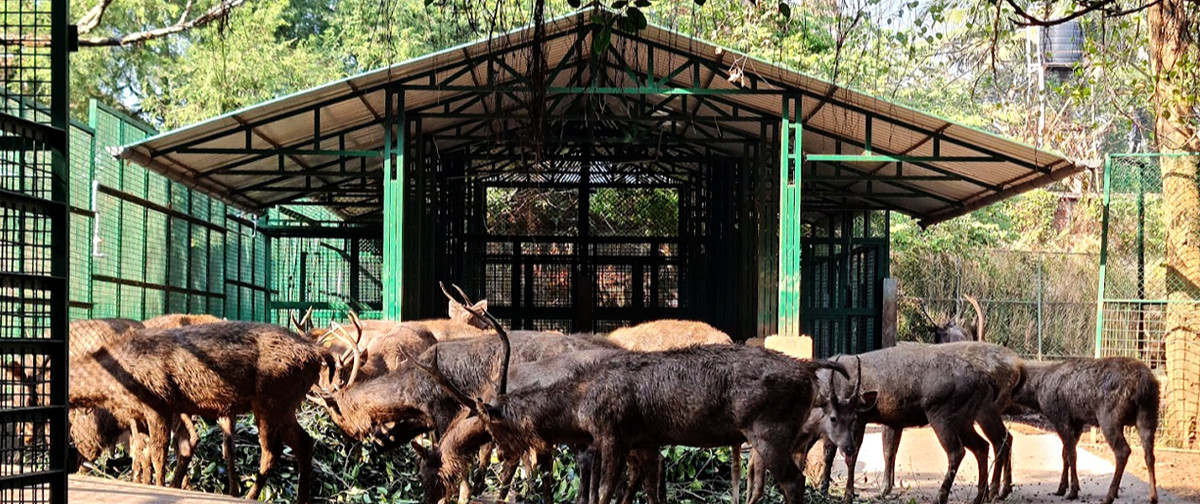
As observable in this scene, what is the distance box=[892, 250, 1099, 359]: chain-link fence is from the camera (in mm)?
28969

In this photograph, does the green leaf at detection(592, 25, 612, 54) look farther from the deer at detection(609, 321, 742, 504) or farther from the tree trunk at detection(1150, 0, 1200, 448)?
the tree trunk at detection(1150, 0, 1200, 448)

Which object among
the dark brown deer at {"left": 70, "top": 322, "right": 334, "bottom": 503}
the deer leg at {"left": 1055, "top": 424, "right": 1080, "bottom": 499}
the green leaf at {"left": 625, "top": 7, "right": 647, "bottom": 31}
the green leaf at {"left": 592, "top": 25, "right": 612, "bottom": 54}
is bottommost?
the deer leg at {"left": 1055, "top": 424, "right": 1080, "bottom": 499}

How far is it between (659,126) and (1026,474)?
30.1 ft

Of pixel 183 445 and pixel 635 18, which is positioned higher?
pixel 635 18

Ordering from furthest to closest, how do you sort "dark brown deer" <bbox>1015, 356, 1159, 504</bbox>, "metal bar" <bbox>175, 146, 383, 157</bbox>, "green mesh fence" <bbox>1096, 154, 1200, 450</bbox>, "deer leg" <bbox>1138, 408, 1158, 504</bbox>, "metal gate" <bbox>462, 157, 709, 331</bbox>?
"metal gate" <bbox>462, 157, 709, 331</bbox>, "metal bar" <bbox>175, 146, 383, 157</bbox>, "green mesh fence" <bbox>1096, 154, 1200, 450</bbox>, "dark brown deer" <bbox>1015, 356, 1159, 504</bbox>, "deer leg" <bbox>1138, 408, 1158, 504</bbox>

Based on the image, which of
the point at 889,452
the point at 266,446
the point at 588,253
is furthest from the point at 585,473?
the point at 588,253

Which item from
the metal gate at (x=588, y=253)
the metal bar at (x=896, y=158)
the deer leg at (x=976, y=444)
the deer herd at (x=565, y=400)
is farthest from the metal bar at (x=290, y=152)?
the deer leg at (x=976, y=444)

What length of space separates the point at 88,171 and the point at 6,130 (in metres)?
11.3

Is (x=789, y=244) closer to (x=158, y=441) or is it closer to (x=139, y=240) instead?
(x=139, y=240)

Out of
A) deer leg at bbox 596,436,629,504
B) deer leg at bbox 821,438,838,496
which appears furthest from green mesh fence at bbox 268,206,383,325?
deer leg at bbox 596,436,629,504

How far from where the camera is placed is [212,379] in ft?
33.4

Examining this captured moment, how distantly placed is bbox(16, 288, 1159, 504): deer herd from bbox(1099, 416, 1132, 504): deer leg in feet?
0.05

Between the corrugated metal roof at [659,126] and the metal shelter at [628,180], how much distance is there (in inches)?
2.2

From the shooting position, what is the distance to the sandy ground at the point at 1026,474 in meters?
13.2
